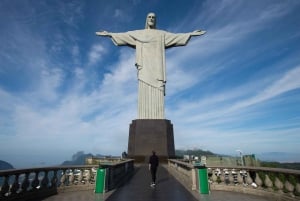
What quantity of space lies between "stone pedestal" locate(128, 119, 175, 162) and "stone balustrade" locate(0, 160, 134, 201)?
8.21 meters

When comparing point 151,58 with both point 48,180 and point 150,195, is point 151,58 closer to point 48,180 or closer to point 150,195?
point 48,180

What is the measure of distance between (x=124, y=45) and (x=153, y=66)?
3.51 meters

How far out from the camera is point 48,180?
8.88 m

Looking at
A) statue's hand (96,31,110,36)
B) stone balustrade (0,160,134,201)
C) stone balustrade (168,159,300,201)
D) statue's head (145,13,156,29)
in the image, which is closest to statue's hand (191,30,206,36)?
statue's head (145,13,156,29)

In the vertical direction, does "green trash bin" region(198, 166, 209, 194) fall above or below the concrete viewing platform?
above

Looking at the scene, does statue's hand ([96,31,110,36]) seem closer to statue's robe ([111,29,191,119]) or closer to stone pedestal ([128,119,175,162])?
statue's robe ([111,29,191,119])

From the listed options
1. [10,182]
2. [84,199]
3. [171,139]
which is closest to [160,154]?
[171,139]

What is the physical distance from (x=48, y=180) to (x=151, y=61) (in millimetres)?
15174

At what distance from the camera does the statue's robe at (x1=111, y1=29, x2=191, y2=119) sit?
2120cm

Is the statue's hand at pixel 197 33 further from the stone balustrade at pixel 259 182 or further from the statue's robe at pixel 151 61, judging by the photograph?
the stone balustrade at pixel 259 182

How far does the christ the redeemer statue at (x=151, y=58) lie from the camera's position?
835 inches

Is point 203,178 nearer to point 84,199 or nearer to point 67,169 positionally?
point 84,199

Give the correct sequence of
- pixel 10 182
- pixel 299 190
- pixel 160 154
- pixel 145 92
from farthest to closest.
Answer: pixel 145 92
pixel 160 154
pixel 10 182
pixel 299 190

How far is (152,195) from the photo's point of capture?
8141mm
